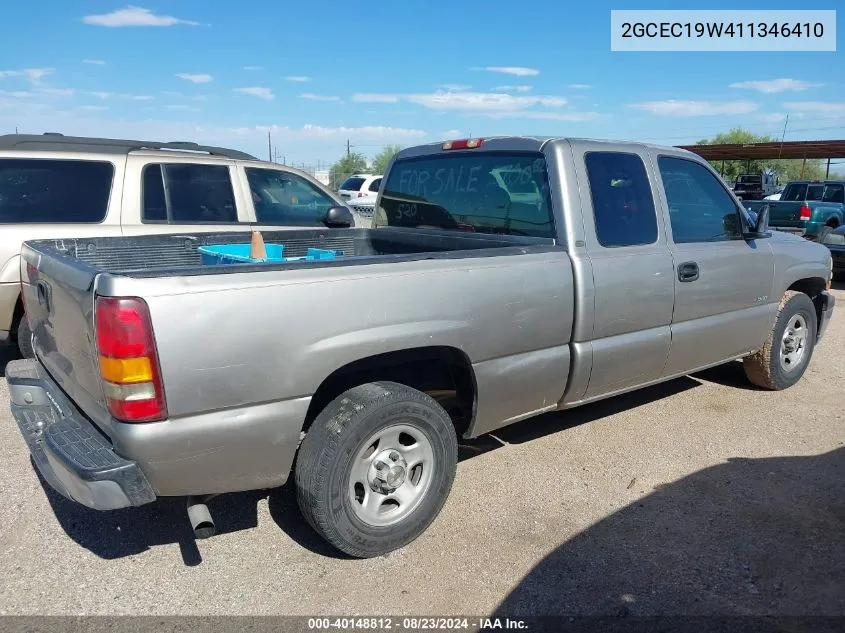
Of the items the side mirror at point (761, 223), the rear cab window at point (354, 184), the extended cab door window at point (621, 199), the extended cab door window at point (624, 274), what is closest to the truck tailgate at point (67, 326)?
the extended cab door window at point (624, 274)

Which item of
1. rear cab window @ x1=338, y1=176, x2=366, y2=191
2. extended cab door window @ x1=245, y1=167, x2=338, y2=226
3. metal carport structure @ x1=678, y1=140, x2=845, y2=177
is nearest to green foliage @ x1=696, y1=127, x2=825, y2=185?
metal carport structure @ x1=678, y1=140, x2=845, y2=177

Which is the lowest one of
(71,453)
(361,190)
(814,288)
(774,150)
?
(71,453)

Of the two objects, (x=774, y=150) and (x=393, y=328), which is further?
(x=774, y=150)

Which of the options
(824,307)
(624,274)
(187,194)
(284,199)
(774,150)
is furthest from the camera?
(774,150)

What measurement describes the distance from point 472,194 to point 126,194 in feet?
10.2

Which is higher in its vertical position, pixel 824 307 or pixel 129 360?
pixel 129 360

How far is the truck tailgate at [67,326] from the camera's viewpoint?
260cm

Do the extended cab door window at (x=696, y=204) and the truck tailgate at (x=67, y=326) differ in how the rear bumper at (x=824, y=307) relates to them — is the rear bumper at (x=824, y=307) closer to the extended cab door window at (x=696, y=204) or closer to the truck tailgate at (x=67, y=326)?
the extended cab door window at (x=696, y=204)

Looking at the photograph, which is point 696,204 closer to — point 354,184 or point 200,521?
point 200,521

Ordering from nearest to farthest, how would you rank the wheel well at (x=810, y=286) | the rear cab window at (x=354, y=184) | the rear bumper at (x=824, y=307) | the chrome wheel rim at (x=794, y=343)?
the chrome wheel rim at (x=794, y=343) → the wheel well at (x=810, y=286) → the rear bumper at (x=824, y=307) → the rear cab window at (x=354, y=184)

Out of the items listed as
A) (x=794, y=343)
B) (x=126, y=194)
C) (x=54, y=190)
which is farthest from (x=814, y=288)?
(x=54, y=190)

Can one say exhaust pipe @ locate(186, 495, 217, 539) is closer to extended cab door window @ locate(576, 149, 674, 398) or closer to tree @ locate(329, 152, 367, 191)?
extended cab door window @ locate(576, 149, 674, 398)

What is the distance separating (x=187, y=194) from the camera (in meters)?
6.03

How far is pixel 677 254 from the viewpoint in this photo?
4.18 m
